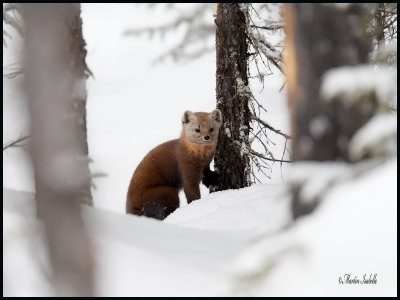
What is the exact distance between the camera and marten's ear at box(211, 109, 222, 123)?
373 inches

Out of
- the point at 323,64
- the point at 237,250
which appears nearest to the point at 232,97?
the point at 237,250

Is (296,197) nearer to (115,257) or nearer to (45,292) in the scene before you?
(115,257)

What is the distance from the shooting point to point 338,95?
3971 millimetres

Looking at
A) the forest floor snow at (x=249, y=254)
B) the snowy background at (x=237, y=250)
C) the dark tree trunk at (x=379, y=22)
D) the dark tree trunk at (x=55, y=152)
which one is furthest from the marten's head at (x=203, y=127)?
the dark tree trunk at (x=55, y=152)

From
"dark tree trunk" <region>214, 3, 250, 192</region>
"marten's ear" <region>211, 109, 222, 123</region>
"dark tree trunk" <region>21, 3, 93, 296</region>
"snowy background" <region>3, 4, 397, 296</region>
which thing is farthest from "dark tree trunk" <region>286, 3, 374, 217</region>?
"marten's ear" <region>211, 109, 222, 123</region>

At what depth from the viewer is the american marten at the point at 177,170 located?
9.80m

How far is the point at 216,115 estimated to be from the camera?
954cm

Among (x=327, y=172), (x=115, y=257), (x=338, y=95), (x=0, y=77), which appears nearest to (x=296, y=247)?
(x=327, y=172)

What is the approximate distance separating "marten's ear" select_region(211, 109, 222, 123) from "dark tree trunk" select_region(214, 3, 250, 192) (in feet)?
0.39

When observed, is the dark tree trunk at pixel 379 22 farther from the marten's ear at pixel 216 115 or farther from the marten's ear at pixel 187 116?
the marten's ear at pixel 187 116

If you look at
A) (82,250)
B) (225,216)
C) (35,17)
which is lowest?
(225,216)

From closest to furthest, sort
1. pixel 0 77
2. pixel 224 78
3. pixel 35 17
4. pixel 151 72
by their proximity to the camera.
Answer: pixel 35 17, pixel 0 77, pixel 224 78, pixel 151 72

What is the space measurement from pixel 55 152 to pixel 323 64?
1903 mm

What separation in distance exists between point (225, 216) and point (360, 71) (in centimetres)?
389
